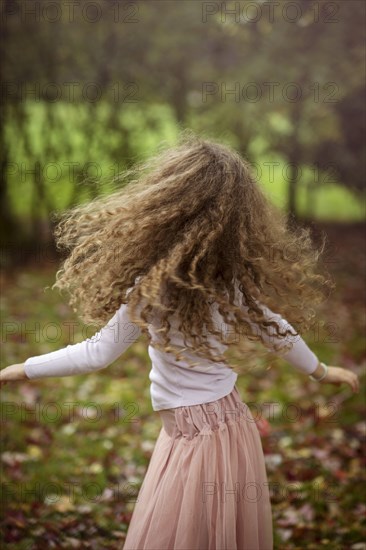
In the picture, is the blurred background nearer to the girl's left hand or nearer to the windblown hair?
the girl's left hand

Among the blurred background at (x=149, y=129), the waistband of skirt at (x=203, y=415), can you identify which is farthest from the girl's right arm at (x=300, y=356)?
the blurred background at (x=149, y=129)

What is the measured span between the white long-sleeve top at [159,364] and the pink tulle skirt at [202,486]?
49 mm

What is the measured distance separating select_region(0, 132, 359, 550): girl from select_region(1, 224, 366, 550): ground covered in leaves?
0.69 meters

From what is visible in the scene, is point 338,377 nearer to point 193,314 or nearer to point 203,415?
point 203,415

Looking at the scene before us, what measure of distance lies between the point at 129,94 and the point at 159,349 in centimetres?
616

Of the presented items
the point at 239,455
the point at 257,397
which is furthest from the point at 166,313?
the point at 257,397

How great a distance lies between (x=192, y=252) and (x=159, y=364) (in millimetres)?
404

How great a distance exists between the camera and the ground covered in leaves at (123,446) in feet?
10.6

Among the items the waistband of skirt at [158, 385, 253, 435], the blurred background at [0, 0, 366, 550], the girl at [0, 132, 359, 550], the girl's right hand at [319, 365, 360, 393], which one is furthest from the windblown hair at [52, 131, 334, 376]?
the blurred background at [0, 0, 366, 550]

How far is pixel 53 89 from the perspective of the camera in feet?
24.8

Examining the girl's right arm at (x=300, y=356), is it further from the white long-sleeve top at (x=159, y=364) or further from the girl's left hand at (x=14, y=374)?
the girl's left hand at (x=14, y=374)

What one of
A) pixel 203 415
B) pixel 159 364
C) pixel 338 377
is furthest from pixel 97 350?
pixel 338 377

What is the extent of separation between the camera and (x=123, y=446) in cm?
410

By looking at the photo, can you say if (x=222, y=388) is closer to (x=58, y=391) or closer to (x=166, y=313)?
(x=166, y=313)
